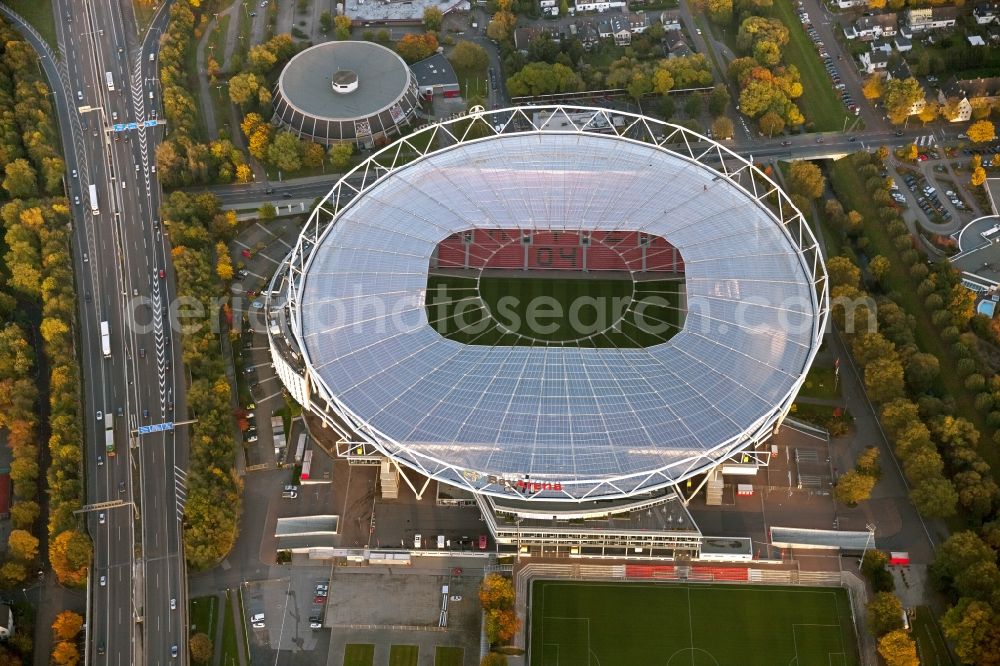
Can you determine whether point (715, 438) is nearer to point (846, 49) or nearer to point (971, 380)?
point (971, 380)

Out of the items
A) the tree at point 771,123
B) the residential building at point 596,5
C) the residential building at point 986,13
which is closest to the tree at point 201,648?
the tree at point 771,123

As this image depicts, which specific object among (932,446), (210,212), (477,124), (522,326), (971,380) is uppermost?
(477,124)

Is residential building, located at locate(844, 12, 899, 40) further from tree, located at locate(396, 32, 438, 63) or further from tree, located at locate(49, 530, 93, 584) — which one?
tree, located at locate(49, 530, 93, 584)

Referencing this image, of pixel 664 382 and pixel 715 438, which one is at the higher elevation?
pixel 664 382

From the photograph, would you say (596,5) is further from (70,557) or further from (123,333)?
(70,557)

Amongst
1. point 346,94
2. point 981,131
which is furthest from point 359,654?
point 981,131

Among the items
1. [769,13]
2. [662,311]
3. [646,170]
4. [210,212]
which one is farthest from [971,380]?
[210,212]
